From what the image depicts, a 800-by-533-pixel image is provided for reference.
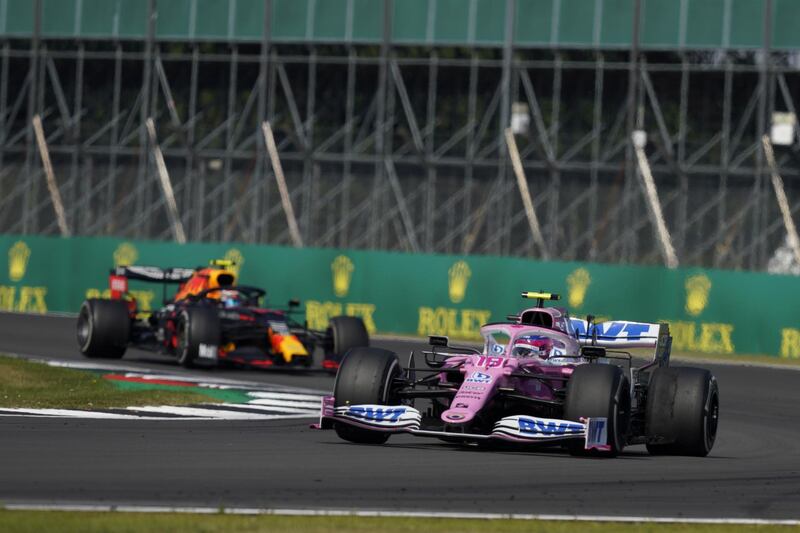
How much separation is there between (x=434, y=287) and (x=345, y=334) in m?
12.8

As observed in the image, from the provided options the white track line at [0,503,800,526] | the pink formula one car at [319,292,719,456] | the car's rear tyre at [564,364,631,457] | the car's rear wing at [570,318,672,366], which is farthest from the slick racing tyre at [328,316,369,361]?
the white track line at [0,503,800,526]

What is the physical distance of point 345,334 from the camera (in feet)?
90.1

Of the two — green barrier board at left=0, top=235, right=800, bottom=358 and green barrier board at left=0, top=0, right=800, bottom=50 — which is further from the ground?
green barrier board at left=0, top=0, right=800, bottom=50

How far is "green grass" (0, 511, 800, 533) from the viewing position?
33.9 feet

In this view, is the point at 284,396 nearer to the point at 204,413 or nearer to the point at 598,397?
the point at 204,413

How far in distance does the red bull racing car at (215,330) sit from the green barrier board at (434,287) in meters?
10.9

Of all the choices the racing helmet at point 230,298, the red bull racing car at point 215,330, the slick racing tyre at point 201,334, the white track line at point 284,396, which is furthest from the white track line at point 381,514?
the racing helmet at point 230,298

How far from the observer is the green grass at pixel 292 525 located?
33.9 feet

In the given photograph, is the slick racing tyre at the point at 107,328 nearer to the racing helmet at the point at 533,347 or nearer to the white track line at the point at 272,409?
the white track line at the point at 272,409

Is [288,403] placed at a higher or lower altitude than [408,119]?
lower

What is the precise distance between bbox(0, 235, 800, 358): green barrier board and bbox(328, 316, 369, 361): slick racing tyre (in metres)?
11.0

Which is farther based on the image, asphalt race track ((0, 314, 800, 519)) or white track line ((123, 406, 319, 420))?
white track line ((123, 406, 319, 420))

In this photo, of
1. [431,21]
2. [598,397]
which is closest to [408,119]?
[431,21]

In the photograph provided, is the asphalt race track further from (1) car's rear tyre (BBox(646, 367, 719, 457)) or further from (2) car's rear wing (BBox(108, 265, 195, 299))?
(2) car's rear wing (BBox(108, 265, 195, 299))
